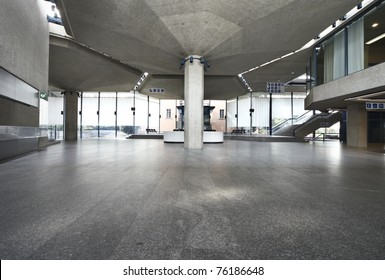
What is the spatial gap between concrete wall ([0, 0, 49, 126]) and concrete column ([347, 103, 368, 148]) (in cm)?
1979

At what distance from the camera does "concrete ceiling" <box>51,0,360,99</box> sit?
8648mm

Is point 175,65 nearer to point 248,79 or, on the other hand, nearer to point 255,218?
point 248,79

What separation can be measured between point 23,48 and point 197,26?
7.34 metres

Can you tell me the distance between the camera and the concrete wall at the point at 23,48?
7.42 meters

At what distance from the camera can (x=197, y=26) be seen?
32.8 feet

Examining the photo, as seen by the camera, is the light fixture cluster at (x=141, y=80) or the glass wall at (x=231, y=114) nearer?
the light fixture cluster at (x=141, y=80)

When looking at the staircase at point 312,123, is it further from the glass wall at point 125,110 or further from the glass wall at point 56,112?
the glass wall at point 56,112

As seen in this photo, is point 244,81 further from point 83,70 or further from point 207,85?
point 83,70

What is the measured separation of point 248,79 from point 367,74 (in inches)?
503

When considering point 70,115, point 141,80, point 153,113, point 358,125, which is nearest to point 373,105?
point 358,125

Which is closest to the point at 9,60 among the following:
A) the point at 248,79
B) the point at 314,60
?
the point at 314,60

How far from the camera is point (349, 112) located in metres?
16.3

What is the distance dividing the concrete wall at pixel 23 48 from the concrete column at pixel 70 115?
42.1 feet

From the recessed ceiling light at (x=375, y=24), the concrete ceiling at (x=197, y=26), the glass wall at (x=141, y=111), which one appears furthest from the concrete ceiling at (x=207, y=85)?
the recessed ceiling light at (x=375, y=24)
